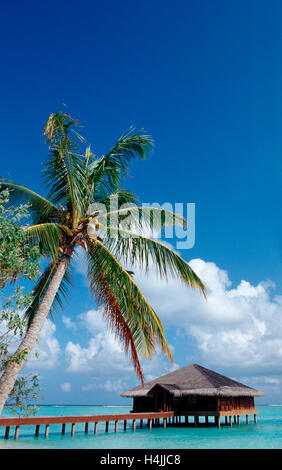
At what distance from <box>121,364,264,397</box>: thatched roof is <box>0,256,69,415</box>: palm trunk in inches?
636

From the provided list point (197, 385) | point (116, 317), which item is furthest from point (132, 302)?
point (197, 385)

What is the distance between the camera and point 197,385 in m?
22.6

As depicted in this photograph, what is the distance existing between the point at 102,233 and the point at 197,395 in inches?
649

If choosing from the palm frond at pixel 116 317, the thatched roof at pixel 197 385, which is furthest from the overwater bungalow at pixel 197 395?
the palm frond at pixel 116 317

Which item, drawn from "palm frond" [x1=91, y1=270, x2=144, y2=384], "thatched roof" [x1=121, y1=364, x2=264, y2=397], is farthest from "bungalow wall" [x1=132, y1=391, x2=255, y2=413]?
"palm frond" [x1=91, y1=270, x2=144, y2=384]

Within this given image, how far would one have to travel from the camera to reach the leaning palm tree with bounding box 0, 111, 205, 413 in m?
7.51

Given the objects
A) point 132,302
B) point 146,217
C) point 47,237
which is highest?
point 146,217

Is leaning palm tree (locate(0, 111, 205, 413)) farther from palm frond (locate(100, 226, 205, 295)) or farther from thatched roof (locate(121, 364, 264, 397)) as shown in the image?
thatched roof (locate(121, 364, 264, 397))

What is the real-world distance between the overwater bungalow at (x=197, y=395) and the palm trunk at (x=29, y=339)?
1610cm

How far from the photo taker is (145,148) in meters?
8.81

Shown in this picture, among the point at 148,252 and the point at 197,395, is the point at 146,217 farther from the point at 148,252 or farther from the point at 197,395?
the point at 197,395

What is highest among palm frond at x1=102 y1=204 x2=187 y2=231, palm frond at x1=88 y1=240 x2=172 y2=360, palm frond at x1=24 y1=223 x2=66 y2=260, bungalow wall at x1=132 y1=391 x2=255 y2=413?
palm frond at x1=102 y1=204 x2=187 y2=231
